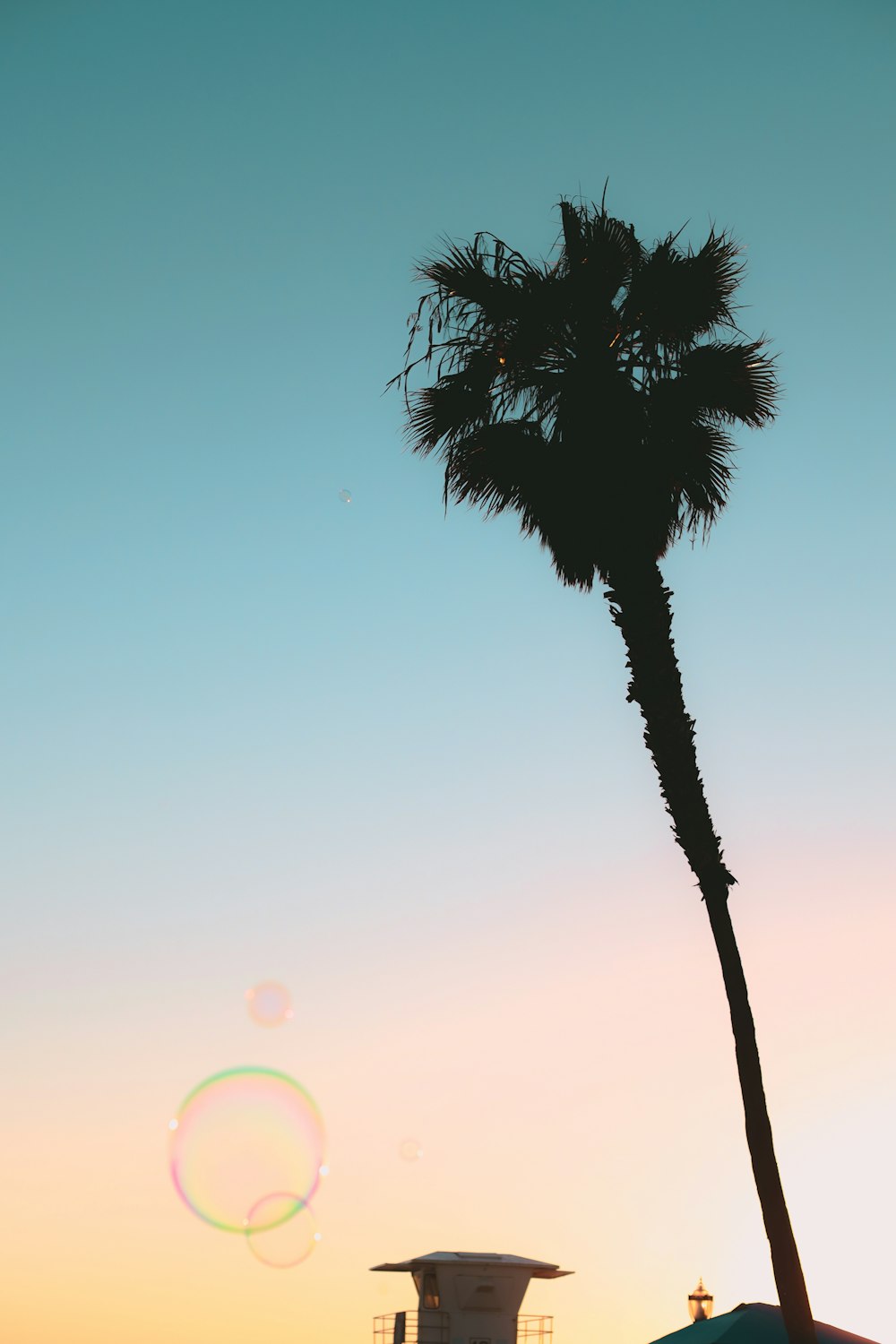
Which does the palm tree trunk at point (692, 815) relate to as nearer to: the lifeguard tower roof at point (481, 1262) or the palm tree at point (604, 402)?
the palm tree at point (604, 402)

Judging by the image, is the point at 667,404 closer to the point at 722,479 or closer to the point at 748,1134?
the point at 722,479

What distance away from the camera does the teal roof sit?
66.9 feet

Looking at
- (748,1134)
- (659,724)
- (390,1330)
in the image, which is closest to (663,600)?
(659,724)

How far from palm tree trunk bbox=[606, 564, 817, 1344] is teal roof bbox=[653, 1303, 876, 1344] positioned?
764cm

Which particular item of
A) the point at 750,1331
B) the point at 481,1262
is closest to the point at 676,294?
the point at 750,1331

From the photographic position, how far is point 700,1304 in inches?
995

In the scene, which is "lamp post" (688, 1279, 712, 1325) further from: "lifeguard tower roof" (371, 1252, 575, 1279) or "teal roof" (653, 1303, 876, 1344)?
"lifeguard tower roof" (371, 1252, 575, 1279)

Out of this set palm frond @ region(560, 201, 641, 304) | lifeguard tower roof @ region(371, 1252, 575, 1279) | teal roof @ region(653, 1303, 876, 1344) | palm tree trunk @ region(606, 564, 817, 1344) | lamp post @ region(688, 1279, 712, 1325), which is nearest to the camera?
palm tree trunk @ region(606, 564, 817, 1344)

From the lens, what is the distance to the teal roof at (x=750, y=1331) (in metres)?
20.4

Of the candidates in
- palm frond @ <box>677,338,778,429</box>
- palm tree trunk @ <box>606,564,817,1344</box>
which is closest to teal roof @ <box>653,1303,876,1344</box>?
palm tree trunk @ <box>606,564,817,1344</box>

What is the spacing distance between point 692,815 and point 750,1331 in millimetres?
10782

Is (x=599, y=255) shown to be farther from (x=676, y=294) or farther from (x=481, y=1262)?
(x=481, y=1262)

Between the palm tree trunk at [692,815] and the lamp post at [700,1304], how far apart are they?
12718 mm

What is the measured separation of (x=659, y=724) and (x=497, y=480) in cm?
430
